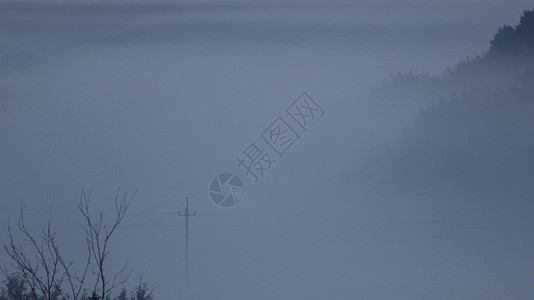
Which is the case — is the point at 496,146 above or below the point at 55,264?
above

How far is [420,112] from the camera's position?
4934 centimetres

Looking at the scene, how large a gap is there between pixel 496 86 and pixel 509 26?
3.69m

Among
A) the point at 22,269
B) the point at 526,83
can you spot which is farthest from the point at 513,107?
the point at 22,269

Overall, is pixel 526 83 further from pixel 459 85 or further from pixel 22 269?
pixel 22 269

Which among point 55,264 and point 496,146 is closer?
point 55,264

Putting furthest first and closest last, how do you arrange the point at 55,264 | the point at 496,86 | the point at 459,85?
1. the point at 459,85
2. the point at 496,86
3. the point at 55,264

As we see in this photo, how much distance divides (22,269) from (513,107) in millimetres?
44758

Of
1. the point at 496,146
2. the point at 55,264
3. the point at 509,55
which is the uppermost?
the point at 509,55

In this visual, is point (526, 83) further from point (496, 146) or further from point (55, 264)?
point (55, 264)

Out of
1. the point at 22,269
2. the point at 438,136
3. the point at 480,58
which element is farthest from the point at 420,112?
the point at 22,269

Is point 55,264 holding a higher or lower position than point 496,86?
lower

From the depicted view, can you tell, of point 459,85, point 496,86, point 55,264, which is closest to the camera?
point 55,264

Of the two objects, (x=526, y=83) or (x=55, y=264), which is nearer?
(x=55, y=264)

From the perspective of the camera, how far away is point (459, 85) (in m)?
52.1
